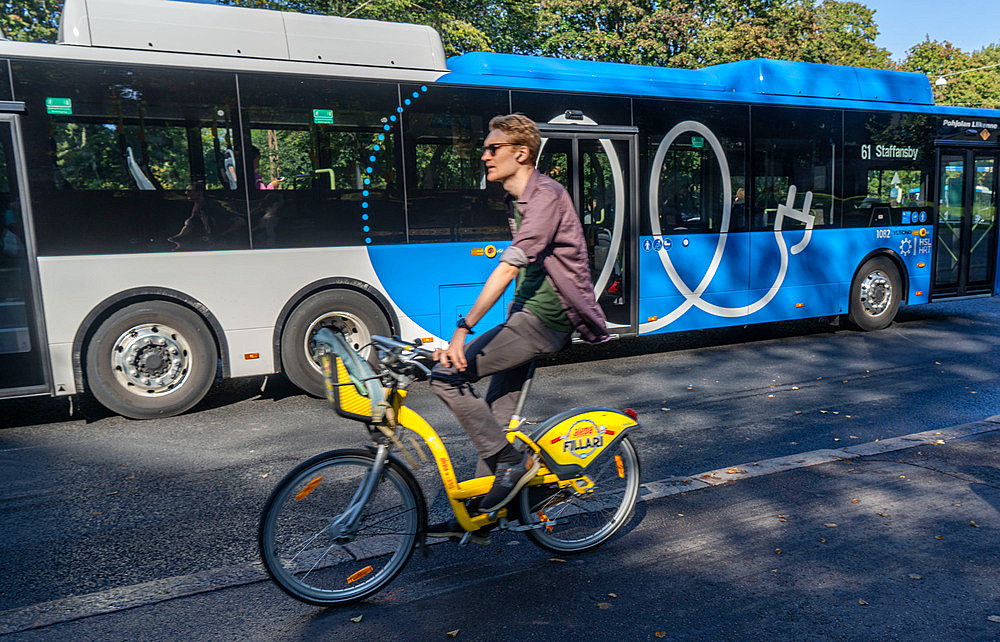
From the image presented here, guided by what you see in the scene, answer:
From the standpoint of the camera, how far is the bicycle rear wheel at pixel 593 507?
3957mm

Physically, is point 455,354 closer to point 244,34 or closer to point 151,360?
point 151,360

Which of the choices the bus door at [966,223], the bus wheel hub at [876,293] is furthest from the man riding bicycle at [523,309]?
the bus door at [966,223]

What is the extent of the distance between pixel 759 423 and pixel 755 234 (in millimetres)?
4464

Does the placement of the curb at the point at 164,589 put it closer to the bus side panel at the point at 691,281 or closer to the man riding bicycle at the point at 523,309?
the man riding bicycle at the point at 523,309

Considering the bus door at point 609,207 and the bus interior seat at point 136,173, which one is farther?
the bus door at point 609,207

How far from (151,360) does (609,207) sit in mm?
5196

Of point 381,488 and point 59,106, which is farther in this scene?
point 59,106

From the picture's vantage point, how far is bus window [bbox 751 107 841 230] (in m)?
10.5

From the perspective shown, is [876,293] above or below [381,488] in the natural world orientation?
below

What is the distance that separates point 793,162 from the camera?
10.7 m

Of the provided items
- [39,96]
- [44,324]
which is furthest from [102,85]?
[44,324]

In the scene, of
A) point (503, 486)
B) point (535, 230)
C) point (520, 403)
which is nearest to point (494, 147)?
point (535, 230)

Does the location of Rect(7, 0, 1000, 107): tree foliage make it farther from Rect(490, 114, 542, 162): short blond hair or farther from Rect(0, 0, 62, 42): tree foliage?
Rect(490, 114, 542, 162): short blond hair

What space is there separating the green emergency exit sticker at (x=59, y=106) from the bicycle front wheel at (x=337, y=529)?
494 cm
